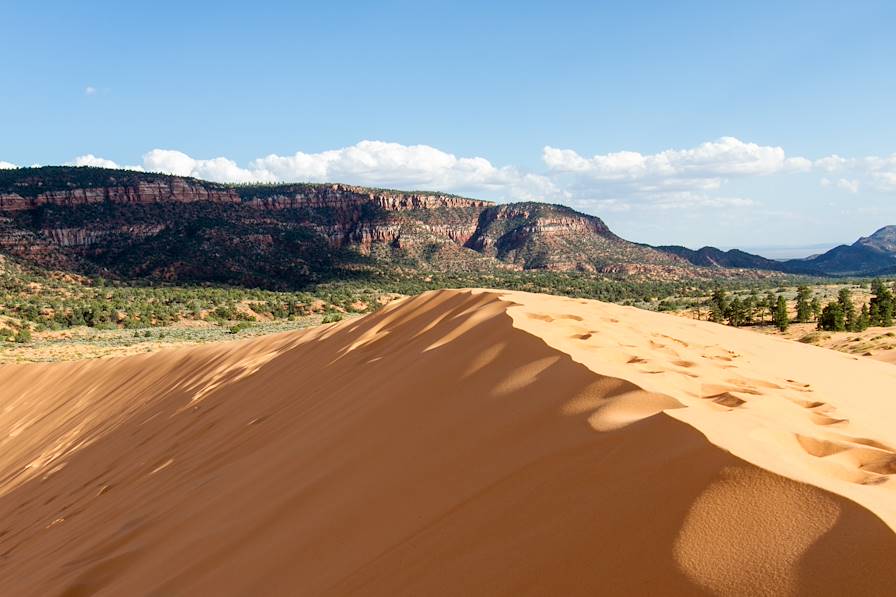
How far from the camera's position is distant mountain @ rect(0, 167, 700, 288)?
6831cm

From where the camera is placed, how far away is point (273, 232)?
270 ft

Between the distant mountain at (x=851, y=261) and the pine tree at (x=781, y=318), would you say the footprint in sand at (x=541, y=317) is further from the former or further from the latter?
the distant mountain at (x=851, y=261)

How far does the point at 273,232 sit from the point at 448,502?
8480 centimetres

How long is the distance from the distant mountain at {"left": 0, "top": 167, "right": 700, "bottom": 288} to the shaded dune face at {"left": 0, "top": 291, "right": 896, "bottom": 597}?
65.6 meters

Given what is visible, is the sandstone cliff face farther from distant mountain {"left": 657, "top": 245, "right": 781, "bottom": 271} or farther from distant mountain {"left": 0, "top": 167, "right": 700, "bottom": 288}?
distant mountain {"left": 657, "top": 245, "right": 781, "bottom": 271}

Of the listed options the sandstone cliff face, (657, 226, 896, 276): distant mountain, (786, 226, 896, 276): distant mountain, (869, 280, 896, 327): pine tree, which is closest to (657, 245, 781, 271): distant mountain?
(657, 226, 896, 276): distant mountain

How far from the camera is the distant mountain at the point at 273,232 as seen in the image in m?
68.3

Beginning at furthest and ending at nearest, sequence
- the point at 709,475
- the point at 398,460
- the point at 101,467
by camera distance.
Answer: the point at 101,467, the point at 398,460, the point at 709,475

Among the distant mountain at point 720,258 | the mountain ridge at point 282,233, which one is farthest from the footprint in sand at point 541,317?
the distant mountain at point 720,258

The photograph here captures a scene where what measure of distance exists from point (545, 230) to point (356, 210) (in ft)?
128

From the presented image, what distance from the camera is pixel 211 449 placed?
582 cm

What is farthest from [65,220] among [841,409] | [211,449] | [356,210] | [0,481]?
[841,409]

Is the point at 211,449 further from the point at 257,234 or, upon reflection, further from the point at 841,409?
the point at 257,234

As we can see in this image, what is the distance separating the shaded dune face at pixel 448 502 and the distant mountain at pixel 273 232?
65.6m
